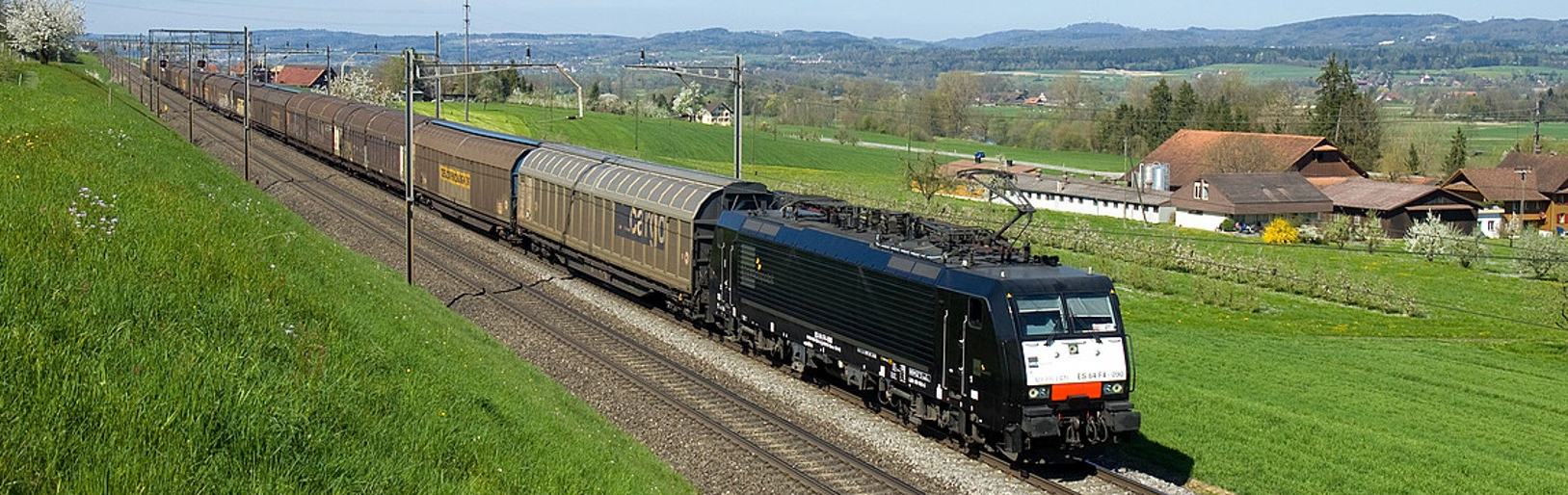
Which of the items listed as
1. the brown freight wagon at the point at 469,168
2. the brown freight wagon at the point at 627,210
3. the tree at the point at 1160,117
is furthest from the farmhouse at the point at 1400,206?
the brown freight wagon at the point at 627,210

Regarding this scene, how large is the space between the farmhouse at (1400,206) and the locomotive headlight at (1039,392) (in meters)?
80.1

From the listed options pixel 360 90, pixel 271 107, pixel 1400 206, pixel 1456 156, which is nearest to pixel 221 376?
pixel 271 107

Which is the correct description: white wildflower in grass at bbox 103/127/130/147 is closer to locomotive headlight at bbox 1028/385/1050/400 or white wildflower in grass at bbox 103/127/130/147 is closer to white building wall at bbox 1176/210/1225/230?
locomotive headlight at bbox 1028/385/1050/400

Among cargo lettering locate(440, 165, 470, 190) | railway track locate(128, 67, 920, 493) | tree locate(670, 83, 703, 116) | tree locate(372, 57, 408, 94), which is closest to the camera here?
railway track locate(128, 67, 920, 493)

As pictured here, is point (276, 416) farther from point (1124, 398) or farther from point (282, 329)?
point (1124, 398)

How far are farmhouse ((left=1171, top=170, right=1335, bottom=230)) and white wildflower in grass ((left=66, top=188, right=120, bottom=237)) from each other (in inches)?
3395

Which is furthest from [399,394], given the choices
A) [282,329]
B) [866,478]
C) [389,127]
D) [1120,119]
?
[1120,119]

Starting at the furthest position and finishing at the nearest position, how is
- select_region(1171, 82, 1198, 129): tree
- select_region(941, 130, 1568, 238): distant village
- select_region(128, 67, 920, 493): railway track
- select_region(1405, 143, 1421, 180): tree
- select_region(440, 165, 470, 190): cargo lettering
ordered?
select_region(1171, 82, 1198, 129): tree < select_region(1405, 143, 1421, 180): tree < select_region(941, 130, 1568, 238): distant village < select_region(440, 165, 470, 190): cargo lettering < select_region(128, 67, 920, 493): railway track

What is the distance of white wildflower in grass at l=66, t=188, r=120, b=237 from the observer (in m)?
16.2

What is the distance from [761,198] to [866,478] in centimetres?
1225

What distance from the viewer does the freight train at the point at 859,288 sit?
2077 centimetres

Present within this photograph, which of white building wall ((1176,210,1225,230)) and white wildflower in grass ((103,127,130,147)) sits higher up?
white wildflower in grass ((103,127,130,147))

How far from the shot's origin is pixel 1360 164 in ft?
458

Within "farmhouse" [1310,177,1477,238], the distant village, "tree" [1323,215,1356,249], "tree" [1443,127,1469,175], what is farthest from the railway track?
"tree" [1443,127,1469,175]
